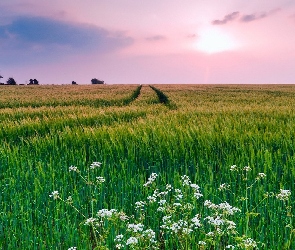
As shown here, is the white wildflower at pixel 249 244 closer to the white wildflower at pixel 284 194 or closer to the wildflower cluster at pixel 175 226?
the wildflower cluster at pixel 175 226

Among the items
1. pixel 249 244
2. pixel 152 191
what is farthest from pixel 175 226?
pixel 152 191

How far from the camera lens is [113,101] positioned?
2020 centimetres

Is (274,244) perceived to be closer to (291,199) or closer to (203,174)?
(291,199)

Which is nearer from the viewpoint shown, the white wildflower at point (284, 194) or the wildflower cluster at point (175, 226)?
the wildflower cluster at point (175, 226)

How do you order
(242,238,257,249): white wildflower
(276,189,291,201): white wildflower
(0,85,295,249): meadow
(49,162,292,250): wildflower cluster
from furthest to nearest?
1. (0,85,295,249): meadow
2. (276,189,291,201): white wildflower
3. (49,162,292,250): wildflower cluster
4. (242,238,257,249): white wildflower

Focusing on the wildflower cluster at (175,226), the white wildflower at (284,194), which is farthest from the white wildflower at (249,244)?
the white wildflower at (284,194)

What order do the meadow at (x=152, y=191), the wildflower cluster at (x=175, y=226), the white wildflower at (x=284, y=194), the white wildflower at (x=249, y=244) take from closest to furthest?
the white wildflower at (x=249, y=244), the wildflower cluster at (x=175, y=226), the white wildflower at (x=284, y=194), the meadow at (x=152, y=191)

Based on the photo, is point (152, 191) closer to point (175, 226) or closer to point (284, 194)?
point (284, 194)

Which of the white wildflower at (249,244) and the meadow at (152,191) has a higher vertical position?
the white wildflower at (249,244)

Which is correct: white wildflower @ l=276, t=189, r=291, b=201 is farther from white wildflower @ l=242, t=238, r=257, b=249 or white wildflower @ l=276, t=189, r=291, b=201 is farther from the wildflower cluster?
white wildflower @ l=242, t=238, r=257, b=249

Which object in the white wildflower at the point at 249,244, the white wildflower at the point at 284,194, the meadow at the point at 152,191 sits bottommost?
the meadow at the point at 152,191

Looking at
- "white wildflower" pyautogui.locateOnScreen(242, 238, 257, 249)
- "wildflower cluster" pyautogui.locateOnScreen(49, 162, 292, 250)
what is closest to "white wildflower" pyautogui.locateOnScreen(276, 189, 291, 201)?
"wildflower cluster" pyautogui.locateOnScreen(49, 162, 292, 250)

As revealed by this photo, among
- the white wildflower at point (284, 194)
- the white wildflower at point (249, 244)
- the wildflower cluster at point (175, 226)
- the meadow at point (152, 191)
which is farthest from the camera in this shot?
the meadow at point (152, 191)

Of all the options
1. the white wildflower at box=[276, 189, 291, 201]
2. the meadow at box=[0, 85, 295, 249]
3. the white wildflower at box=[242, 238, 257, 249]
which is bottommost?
the meadow at box=[0, 85, 295, 249]
